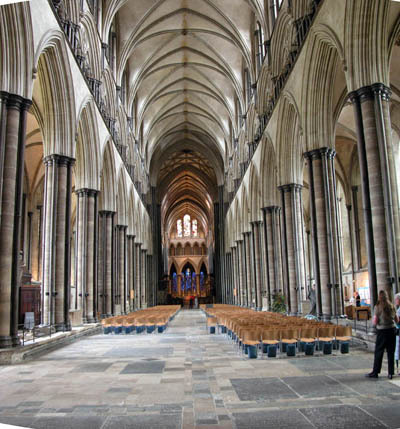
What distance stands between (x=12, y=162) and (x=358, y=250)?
1949cm

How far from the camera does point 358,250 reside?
76.9 ft

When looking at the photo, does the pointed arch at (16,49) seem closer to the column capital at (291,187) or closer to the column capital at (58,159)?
the column capital at (58,159)

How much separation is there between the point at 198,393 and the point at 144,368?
230cm

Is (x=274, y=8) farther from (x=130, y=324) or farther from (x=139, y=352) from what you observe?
(x=139, y=352)

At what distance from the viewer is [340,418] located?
4426 mm

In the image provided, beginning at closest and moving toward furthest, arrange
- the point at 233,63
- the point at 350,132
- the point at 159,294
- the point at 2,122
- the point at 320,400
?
the point at 320,400, the point at 2,122, the point at 350,132, the point at 233,63, the point at 159,294

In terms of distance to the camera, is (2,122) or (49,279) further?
(49,279)

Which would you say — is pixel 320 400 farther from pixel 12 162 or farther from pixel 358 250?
pixel 358 250

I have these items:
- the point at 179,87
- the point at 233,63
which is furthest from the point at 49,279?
the point at 179,87

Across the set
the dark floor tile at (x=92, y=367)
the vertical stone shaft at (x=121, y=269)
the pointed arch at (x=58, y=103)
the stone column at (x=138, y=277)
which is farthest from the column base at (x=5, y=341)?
the stone column at (x=138, y=277)

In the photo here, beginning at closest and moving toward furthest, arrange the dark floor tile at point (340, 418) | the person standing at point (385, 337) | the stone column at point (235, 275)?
the dark floor tile at point (340, 418)
the person standing at point (385, 337)
the stone column at point (235, 275)

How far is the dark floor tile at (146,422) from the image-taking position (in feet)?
14.2

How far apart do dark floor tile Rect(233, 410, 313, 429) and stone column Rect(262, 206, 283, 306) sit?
16.9 meters

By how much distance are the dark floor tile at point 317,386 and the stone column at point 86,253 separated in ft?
38.5
